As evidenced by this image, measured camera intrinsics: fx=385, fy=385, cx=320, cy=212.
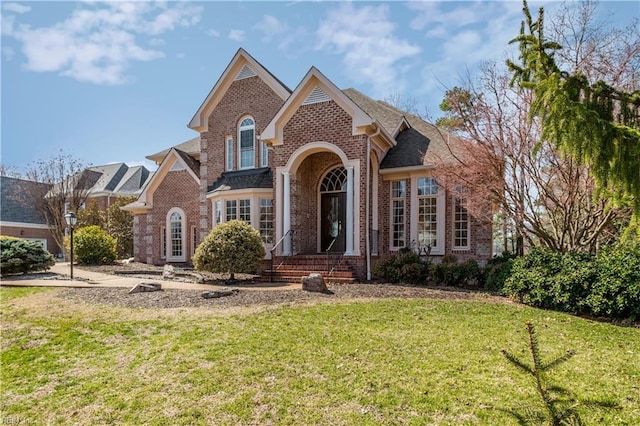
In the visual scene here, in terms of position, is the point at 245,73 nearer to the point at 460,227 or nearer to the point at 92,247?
the point at 460,227

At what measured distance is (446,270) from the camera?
1105 centimetres

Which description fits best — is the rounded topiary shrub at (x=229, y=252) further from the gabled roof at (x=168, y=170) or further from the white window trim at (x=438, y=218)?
the gabled roof at (x=168, y=170)

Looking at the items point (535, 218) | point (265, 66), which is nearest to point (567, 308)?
point (535, 218)

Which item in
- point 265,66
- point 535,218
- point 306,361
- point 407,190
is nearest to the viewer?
point 306,361

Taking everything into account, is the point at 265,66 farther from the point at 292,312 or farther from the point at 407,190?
the point at 292,312

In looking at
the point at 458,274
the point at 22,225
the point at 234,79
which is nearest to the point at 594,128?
the point at 458,274

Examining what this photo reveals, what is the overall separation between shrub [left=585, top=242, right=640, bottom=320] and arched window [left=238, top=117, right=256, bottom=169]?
12961 mm

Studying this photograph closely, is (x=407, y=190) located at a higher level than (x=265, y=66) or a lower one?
lower

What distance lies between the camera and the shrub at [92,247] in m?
18.7

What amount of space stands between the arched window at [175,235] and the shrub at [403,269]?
10.6 meters

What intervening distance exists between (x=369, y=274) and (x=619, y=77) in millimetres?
8201

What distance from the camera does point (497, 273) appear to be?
33.4 feet

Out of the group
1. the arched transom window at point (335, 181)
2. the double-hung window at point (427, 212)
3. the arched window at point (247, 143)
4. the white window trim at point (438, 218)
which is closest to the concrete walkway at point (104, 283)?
the arched transom window at point (335, 181)

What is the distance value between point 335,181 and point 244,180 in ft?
12.2
